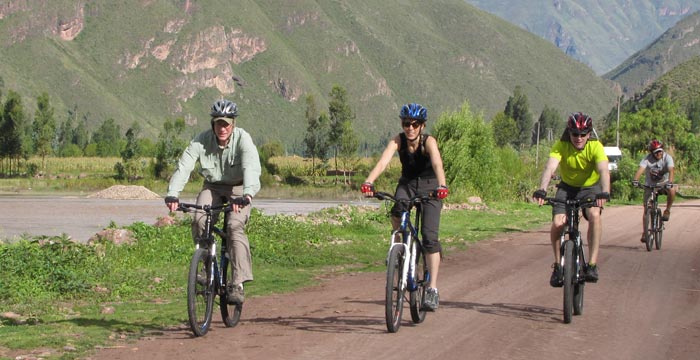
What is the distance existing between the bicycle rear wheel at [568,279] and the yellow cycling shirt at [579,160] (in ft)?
2.76

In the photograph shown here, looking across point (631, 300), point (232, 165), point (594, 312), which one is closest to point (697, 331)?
point (594, 312)

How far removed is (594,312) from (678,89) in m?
160

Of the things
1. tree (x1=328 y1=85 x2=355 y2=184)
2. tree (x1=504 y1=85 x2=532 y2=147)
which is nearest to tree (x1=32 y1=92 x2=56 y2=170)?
tree (x1=328 y1=85 x2=355 y2=184)

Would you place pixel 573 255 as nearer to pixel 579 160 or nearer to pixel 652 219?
pixel 579 160

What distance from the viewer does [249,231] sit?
18844mm

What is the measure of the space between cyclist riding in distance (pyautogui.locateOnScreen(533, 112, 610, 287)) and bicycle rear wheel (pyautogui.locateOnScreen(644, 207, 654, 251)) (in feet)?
27.9

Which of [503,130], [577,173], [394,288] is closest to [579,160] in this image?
[577,173]

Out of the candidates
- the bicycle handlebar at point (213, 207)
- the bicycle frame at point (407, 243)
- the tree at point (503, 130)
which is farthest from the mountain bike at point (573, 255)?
the tree at point (503, 130)

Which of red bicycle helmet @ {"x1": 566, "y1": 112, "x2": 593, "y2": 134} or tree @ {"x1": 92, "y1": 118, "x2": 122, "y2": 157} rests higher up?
tree @ {"x1": 92, "y1": 118, "x2": 122, "y2": 157}

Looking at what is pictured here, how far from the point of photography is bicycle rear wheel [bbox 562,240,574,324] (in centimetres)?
938

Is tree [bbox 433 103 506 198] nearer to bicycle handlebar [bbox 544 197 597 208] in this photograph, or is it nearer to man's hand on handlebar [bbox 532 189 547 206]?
bicycle handlebar [bbox 544 197 597 208]

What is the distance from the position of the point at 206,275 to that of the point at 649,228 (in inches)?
481

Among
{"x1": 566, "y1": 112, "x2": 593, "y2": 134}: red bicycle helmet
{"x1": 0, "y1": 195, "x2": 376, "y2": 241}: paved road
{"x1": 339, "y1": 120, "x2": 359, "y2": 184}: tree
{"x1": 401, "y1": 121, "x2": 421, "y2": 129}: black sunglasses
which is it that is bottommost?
{"x1": 0, "y1": 195, "x2": 376, "y2": 241}: paved road

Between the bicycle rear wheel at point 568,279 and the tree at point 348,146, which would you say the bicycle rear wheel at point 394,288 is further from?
the tree at point 348,146
